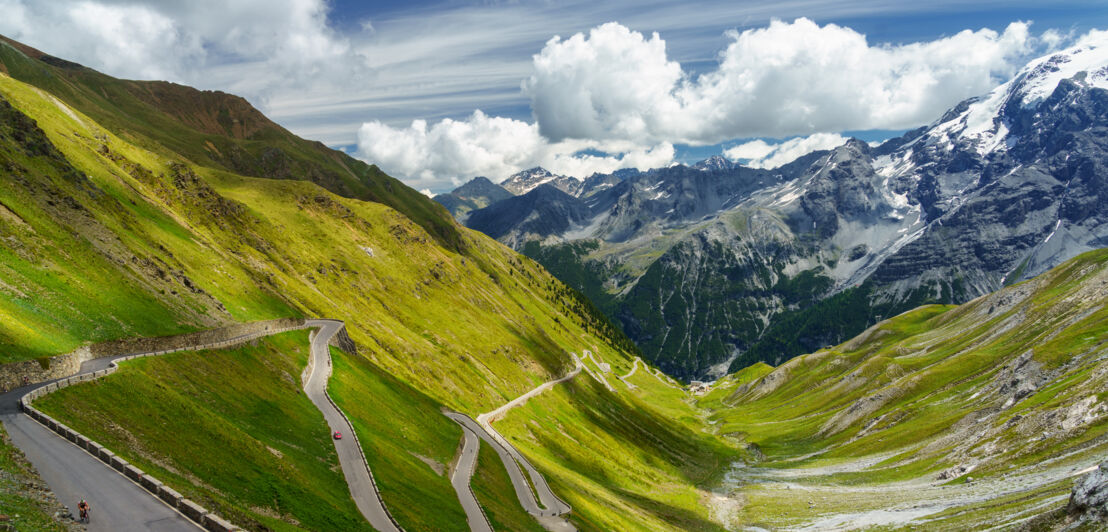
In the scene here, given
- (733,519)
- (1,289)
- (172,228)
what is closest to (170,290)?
(1,289)

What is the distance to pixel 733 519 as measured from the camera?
4218 inches

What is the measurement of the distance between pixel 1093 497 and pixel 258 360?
257 ft

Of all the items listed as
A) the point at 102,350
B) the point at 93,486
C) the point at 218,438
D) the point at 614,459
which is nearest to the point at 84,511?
the point at 93,486

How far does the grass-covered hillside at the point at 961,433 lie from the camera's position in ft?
242

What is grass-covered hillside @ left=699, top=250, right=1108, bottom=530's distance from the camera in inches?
2901

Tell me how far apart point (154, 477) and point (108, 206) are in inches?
3180

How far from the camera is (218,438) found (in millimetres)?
41656

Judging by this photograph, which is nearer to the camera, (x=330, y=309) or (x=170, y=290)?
(x=170, y=290)

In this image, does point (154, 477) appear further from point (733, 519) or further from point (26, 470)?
point (733, 519)

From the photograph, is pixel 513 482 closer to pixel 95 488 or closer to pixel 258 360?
A: pixel 258 360

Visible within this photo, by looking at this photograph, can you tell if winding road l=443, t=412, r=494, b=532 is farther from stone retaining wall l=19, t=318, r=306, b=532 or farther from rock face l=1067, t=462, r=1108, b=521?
rock face l=1067, t=462, r=1108, b=521

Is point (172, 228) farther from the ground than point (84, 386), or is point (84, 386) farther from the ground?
point (172, 228)

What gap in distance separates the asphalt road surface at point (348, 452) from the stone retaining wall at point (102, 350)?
10320mm

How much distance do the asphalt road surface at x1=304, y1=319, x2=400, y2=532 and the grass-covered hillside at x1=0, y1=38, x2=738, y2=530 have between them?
4.80ft
